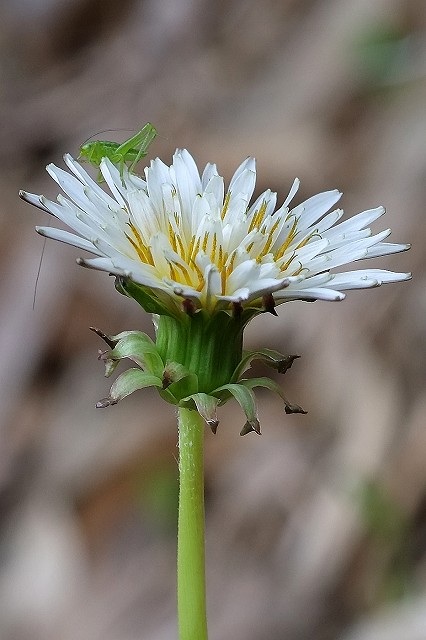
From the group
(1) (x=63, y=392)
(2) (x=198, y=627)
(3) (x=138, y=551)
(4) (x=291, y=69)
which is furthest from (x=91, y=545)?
(4) (x=291, y=69)

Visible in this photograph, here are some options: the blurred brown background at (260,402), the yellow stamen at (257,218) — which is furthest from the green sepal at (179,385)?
the blurred brown background at (260,402)

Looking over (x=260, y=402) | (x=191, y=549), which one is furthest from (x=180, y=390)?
(x=260, y=402)

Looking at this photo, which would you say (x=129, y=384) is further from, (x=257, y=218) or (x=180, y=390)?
(x=257, y=218)

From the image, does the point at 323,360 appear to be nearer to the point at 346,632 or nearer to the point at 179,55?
the point at 346,632

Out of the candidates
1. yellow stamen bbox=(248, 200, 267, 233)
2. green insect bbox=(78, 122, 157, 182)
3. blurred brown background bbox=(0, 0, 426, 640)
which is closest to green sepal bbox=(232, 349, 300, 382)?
yellow stamen bbox=(248, 200, 267, 233)

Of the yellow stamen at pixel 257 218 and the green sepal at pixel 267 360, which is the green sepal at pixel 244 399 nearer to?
the green sepal at pixel 267 360

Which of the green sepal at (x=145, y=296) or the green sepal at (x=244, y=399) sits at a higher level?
the green sepal at (x=145, y=296)
